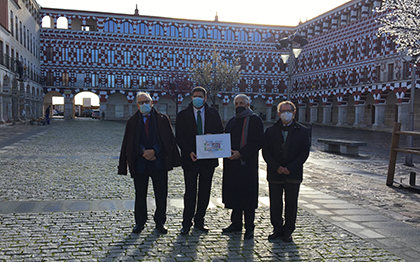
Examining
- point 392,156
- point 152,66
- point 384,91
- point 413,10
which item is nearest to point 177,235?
point 392,156

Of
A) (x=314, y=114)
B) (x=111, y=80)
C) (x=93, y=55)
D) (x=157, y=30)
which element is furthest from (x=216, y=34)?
(x=314, y=114)

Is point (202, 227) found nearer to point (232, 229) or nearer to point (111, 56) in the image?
point (232, 229)

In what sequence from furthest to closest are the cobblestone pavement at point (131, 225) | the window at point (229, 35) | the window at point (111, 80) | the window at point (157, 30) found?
the window at point (229, 35) < the window at point (157, 30) < the window at point (111, 80) < the cobblestone pavement at point (131, 225)

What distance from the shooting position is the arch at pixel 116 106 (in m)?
56.0

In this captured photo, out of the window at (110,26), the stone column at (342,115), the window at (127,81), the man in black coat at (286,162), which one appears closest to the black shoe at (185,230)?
the man in black coat at (286,162)

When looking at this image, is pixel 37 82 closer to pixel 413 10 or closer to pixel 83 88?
pixel 83 88

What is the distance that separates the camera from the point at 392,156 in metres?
8.41

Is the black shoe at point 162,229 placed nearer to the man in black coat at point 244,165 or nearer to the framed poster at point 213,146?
the man in black coat at point 244,165

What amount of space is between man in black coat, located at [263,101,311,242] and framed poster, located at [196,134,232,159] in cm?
49

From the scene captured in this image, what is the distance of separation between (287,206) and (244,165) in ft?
2.37

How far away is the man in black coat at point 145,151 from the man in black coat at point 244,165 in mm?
728

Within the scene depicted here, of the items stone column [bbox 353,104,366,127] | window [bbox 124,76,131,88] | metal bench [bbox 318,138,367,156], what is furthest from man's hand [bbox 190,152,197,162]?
window [bbox 124,76,131,88]

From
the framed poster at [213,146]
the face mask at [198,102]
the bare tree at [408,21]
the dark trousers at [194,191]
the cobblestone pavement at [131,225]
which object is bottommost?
the cobblestone pavement at [131,225]

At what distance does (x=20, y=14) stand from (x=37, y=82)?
37.1ft
